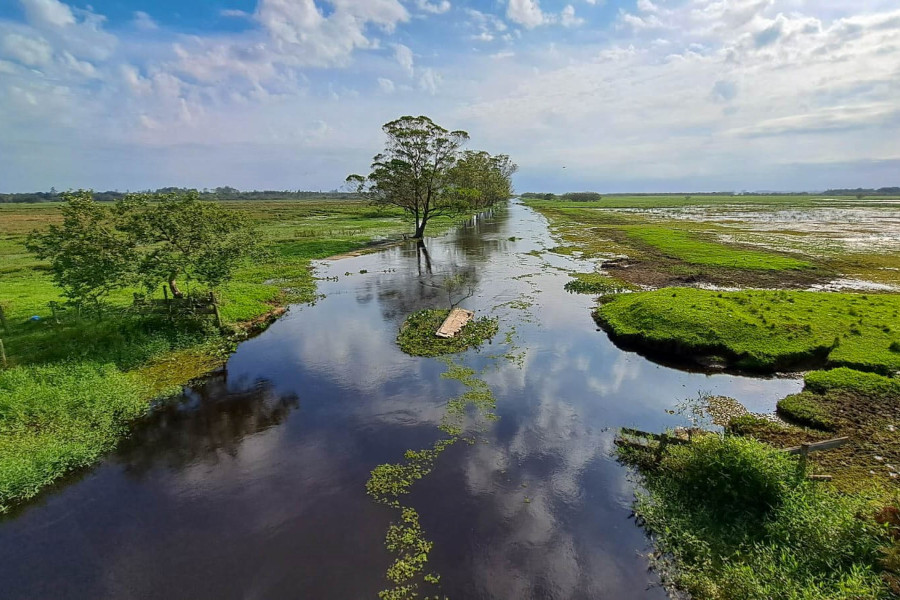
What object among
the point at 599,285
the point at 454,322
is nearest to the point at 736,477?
the point at 454,322

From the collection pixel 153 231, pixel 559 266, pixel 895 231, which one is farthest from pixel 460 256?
pixel 895 231

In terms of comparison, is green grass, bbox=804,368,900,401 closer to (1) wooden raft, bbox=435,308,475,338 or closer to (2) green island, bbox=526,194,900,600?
(2) green island, bbox=526,194,900,600

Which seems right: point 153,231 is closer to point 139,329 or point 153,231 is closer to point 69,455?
point 139,329

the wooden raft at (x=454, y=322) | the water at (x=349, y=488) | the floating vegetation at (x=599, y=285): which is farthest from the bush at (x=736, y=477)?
the floating vegetation at (x=599, y=285)

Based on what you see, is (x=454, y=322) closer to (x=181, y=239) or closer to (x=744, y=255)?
(x=181, y=239)

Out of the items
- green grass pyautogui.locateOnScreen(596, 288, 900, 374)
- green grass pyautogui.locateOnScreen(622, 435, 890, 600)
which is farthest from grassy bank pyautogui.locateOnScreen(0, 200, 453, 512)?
green grass pyautogui.locateOnScreen(596, 288, 900, 374)

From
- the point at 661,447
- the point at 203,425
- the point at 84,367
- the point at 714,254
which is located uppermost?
the point at 714,254

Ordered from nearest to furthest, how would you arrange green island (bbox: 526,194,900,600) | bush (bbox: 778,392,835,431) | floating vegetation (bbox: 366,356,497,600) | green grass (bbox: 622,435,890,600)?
green grass (bbox: 622,435,890,600)
green island (bbox: 526,194,900,600)
floating vegetation (bbox: 366,356,497,600)
bush (bbox: 778,392,835,431)

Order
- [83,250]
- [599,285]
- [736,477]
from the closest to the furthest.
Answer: [736,477]
[83,250]
[599,285]
